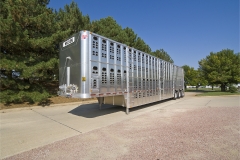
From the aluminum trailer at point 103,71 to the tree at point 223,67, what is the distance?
22.2m

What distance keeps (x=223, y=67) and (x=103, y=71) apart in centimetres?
2805

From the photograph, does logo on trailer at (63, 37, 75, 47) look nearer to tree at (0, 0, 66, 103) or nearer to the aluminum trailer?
the aluminum trailer

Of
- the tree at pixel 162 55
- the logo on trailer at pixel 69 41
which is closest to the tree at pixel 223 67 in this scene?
the tree at pixel 162 55

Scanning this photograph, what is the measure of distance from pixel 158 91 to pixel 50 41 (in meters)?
9.04

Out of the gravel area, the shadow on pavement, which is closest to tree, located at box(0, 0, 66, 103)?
the shadow on pavement

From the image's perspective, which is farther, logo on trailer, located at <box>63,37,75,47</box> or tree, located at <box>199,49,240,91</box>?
tree, located at <box>199,49,240,91</box>

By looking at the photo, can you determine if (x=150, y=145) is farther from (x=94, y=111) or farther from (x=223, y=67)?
(x=223, y=67)

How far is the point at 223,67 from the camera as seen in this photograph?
27.1 m

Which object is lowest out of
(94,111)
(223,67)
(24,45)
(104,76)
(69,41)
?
(94,111)

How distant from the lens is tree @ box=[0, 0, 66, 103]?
9.45 metres

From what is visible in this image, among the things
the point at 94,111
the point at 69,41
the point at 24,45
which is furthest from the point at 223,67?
the point at 24,45

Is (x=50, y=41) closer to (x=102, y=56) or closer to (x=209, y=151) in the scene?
(x=102, y=56)

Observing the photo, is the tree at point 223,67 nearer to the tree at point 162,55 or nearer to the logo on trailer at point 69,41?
the tree at point 162,55

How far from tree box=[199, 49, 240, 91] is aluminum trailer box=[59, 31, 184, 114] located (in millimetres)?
22229
